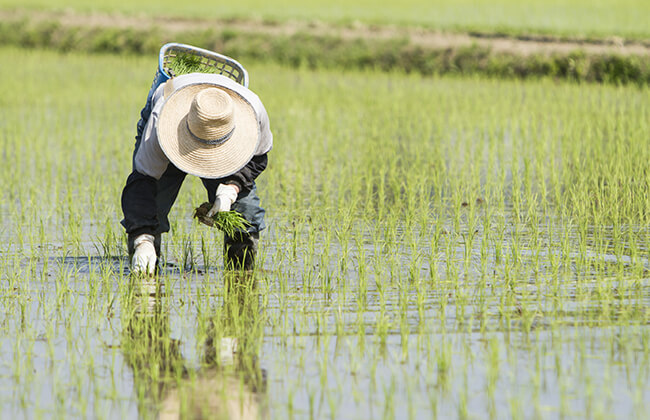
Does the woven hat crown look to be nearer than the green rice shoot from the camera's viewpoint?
Yes

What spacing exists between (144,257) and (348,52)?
34.5 feet

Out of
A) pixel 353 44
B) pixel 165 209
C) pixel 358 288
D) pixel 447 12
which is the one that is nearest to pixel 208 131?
pixel 165 209

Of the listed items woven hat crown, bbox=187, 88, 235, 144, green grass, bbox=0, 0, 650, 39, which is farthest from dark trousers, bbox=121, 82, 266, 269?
green grass, bbox=0, 0, 650, 39

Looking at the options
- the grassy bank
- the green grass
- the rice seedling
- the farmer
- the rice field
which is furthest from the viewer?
the green grass

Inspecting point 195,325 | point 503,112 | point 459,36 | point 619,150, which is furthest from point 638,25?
point 195,325

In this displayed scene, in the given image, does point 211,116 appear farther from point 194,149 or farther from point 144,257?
point 144,257

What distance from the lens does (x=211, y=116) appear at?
12.8ft

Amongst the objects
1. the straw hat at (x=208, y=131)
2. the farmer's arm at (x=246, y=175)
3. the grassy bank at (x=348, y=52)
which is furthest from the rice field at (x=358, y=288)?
the grassy bank at (x=348, y=52)

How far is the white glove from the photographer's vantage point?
4.27 metres

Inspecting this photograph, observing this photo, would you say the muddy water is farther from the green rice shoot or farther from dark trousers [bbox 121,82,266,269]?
the green rice shoot

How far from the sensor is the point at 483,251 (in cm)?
459

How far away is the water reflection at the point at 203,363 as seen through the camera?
117 inches

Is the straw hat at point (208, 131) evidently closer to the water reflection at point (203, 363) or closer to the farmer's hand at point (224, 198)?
the farmer's hand at point (224, 198)

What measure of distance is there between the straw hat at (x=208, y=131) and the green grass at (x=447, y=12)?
1011 centimetres
